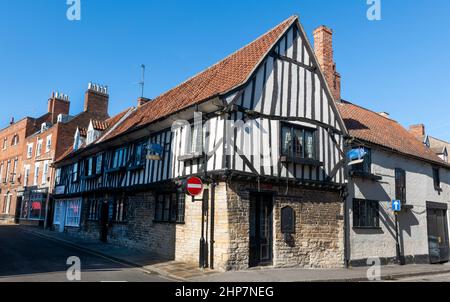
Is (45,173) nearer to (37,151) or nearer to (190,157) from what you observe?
(37,151)

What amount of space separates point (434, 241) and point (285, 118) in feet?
40.4

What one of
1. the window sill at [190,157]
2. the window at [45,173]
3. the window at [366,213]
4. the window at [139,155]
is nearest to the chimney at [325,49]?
the window at [366,213]

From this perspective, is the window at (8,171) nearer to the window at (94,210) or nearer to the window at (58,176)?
the window at (58,176)

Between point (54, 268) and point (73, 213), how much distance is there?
14.1m

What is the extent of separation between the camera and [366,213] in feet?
53.7

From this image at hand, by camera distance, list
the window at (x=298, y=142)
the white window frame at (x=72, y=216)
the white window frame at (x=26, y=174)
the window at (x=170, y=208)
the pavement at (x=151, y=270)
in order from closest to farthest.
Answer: the pavement at (x=151, y=270) < the window at (x=298, y=142) < the window at (x=170, y=208) < the white window frame at (x=72, y=216) < the white window frame at (x=26, y=174)

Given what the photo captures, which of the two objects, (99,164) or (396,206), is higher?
(99,164)

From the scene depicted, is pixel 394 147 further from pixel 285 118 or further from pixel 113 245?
pixel 113 245

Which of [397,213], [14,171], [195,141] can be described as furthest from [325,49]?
[14,171]

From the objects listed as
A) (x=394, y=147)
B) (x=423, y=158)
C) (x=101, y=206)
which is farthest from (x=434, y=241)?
(x=101, y=206)

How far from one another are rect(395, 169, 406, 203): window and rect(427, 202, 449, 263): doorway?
2.65 metres

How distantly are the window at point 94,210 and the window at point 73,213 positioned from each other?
1.94 metres

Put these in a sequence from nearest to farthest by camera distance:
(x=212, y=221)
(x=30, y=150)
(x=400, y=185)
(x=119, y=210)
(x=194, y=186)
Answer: (x=194, y=186) < (x=212, y=221) < (x=400, y=185) < (x=119, y=210) < (x=30, y=150)

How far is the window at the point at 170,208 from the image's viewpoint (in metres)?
13.9
